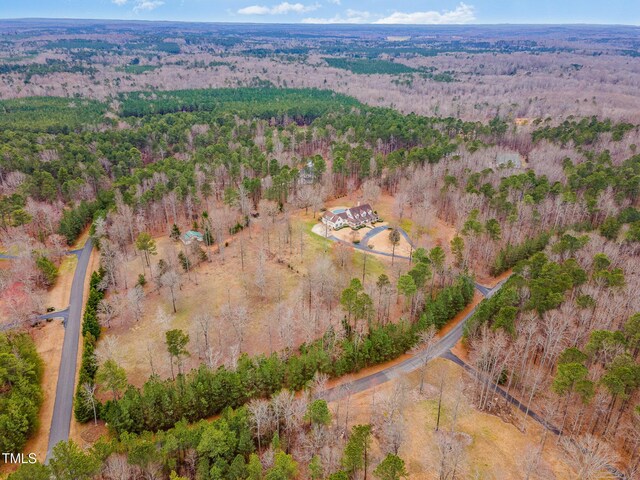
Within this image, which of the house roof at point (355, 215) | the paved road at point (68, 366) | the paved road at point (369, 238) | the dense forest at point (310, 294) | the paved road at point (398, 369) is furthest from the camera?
the house roof at point (355, 215)

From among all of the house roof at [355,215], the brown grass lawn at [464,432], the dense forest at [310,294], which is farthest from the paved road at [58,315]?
the house roof at [355,215]

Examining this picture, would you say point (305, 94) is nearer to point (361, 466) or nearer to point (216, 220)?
point (216, 220)

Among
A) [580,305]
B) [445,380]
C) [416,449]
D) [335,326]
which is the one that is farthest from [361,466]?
[580,305]

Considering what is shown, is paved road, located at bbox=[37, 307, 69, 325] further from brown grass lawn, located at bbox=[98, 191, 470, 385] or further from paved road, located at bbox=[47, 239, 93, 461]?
brown grass lawn, located at bbox=[98, 191, 470, 385]

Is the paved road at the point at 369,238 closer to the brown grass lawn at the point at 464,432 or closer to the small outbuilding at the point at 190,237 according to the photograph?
the small outbuilding at the point at 190,237

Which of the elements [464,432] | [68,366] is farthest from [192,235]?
[464,432]

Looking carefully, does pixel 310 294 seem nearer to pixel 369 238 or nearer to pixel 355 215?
pixel 369 238
